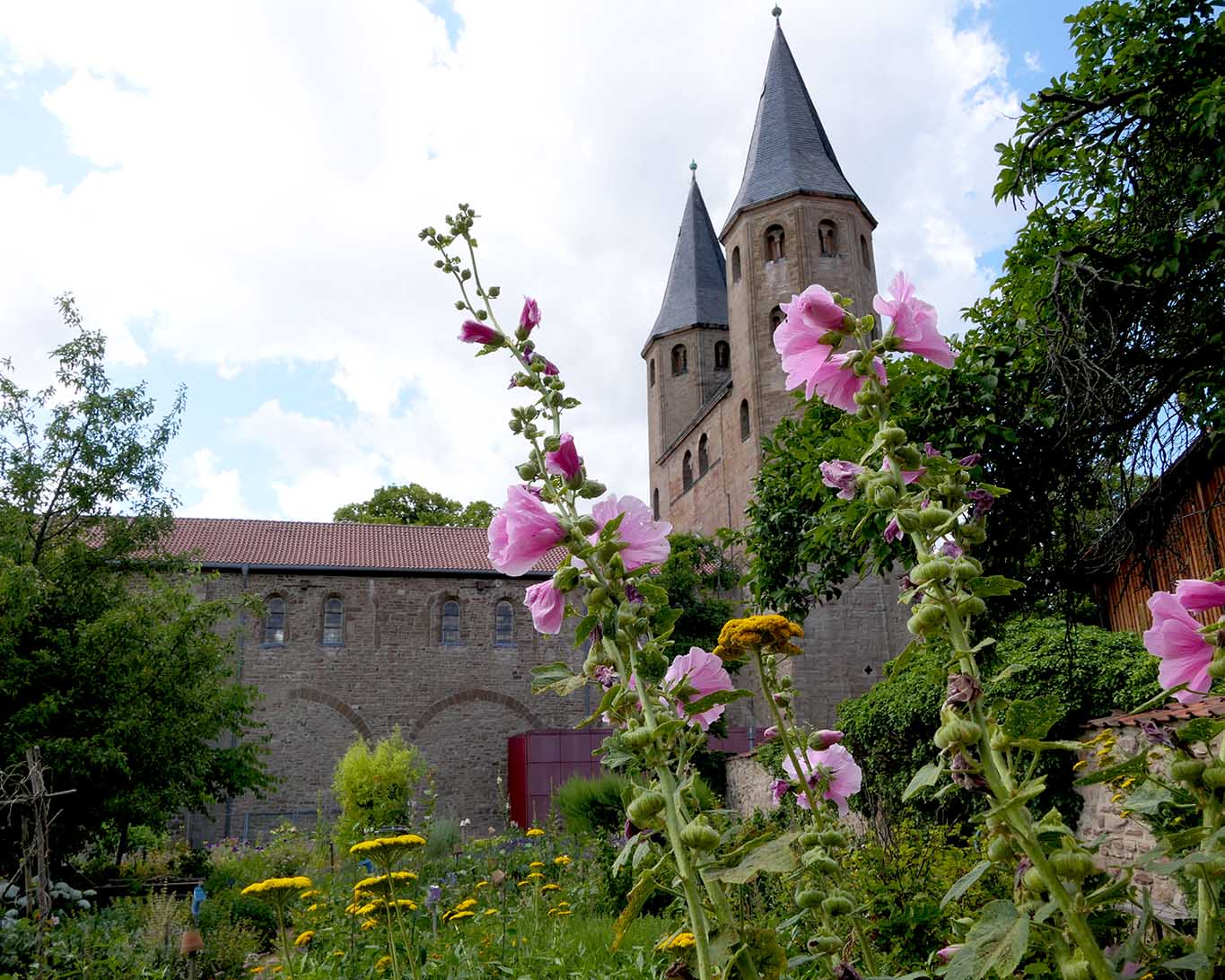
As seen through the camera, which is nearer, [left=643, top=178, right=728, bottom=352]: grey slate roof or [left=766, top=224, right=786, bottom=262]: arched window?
[left=766, top=224, right=786, bottom=262]: arched window

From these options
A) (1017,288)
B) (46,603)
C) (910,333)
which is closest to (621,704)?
(910,333)

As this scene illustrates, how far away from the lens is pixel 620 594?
47.0 inches

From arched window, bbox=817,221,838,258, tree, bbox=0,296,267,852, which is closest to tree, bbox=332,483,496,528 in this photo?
arched window, bbox=817,221,838,258

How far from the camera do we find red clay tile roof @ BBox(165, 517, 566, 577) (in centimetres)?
2606

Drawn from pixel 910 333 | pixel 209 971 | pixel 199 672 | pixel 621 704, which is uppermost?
pixel 199 672

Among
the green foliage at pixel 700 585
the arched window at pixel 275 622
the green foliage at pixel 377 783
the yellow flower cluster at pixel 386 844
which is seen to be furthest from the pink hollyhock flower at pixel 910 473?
the arched window at pixel 275 622

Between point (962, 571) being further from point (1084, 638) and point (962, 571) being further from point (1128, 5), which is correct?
point (1084, 638)

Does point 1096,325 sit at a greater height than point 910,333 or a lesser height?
greater

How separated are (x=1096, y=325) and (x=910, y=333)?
540 centimetres

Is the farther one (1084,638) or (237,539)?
(237,539)

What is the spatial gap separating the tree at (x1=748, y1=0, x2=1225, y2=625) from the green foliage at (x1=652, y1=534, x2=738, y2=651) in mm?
15343

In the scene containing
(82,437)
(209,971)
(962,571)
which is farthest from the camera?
(82,437)

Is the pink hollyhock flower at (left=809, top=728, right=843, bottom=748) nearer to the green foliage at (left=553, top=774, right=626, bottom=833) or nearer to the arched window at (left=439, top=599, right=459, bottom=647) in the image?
the green foliage at (left=553, top=774, right=626, bottom=833)

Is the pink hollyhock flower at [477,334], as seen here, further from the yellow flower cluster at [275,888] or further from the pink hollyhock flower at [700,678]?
the yellow flower cluster at [275,888]
